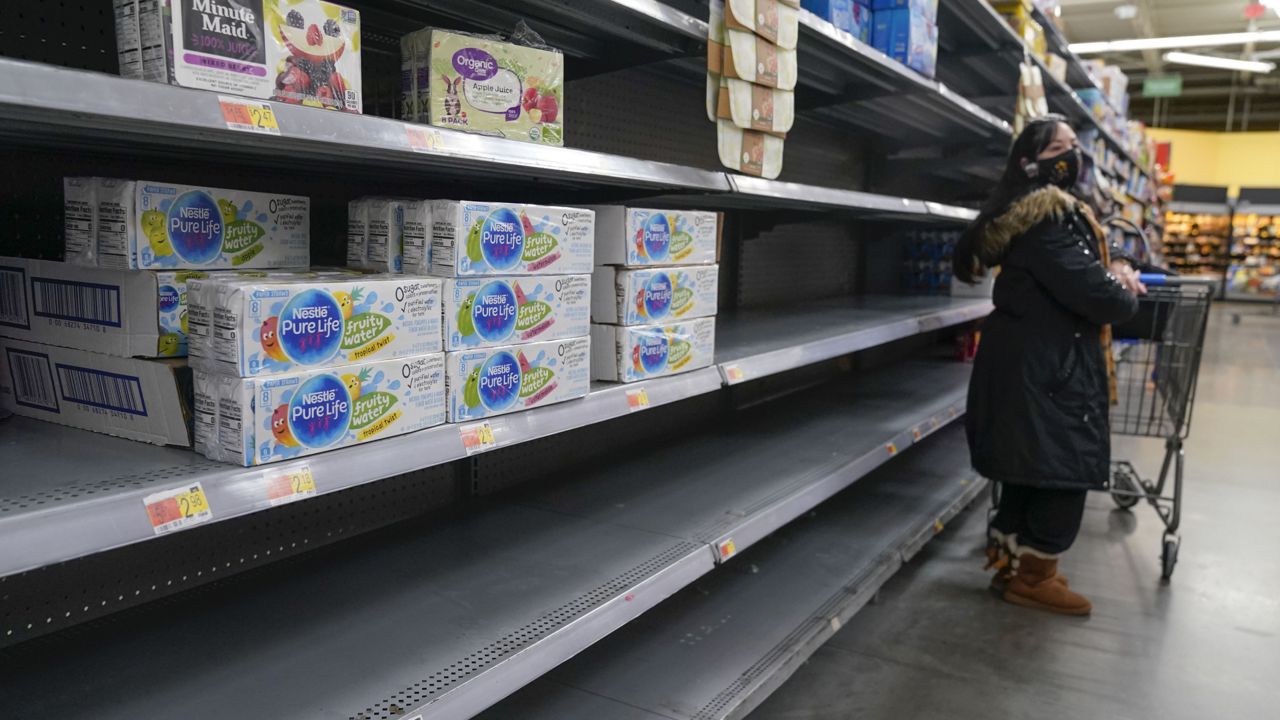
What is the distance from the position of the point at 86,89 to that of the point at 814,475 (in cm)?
200

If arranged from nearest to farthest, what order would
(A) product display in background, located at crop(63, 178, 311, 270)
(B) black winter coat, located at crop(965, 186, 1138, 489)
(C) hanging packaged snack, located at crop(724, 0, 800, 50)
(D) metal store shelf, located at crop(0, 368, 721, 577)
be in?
(D) metal store shelf, located at crop(0, 368, 721, 577)
(A) product display in background, located at crop(63, 178, 311, 270)
(C) hanging packaged snack, located at crop(724, 0, 800, 50)
(B) black winter coat, located at crop(965, 186, 1138, 489)

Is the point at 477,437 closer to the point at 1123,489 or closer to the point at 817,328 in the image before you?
the point at 817,328

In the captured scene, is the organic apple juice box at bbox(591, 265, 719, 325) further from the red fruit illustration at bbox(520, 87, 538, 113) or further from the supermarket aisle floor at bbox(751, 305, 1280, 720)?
the supermarket aisle floor at bbox(751, 305, 1280, 720)

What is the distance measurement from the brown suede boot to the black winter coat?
337 mm

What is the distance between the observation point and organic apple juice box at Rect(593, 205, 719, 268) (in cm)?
169

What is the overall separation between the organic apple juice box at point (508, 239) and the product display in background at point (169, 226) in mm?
255

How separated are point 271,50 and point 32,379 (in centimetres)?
63

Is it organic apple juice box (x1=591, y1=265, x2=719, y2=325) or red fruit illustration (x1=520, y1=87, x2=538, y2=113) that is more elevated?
red fruit illustration (x1=520, y1=87, x2=538, y2=113)

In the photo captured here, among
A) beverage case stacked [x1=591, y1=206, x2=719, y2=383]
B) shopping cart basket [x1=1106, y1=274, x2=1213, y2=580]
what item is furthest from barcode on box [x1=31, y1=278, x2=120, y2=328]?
shopping cart basket [x1=1106, y1=274, x2=1213, y2=580]

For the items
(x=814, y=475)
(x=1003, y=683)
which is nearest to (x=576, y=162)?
(x=814, y=475)

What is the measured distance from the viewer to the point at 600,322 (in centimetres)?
173

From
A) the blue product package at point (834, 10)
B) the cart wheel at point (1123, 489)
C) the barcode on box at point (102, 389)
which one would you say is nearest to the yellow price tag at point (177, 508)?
the barcode on box at point (102, 389)

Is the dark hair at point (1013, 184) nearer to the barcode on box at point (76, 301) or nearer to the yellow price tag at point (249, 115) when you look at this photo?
the yellow price tag at point (249, 115)

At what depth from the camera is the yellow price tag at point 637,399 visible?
5.58ft
